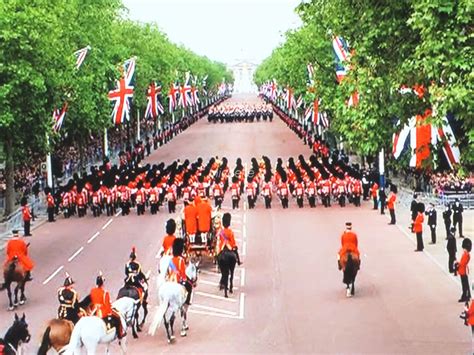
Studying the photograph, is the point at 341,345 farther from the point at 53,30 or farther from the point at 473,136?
the point at 53,30

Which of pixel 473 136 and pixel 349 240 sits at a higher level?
pixel 473 136

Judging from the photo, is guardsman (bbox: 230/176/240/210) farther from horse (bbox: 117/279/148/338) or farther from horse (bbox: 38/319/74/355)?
horse (bbox: 38/319/74/355)

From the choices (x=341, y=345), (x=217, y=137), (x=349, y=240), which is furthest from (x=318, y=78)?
(x=217, y=137)

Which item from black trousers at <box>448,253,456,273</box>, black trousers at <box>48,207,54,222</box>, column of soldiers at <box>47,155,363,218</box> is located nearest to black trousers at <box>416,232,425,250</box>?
black trousers at <box>448,253,456,273</box>

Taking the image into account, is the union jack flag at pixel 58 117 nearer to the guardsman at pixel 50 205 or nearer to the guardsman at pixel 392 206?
the guardsman at pixel 50 205

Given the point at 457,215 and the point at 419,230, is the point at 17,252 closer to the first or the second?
the point at 419,230

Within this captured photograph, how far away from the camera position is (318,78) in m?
42.8

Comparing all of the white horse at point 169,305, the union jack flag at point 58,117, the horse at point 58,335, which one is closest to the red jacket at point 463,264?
the white horse at point 169,305

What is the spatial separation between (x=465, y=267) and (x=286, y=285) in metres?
4.70

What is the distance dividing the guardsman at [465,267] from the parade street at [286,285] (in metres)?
0.27

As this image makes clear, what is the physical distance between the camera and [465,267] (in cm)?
A: 1861

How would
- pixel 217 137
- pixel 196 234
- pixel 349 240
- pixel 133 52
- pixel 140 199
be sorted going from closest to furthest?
pixel 349 240
pixel 196 234
pixel 140 199
pixel 133 52
pixel 217 137

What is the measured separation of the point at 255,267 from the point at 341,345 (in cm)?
784

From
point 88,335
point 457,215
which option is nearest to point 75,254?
point 457,215
